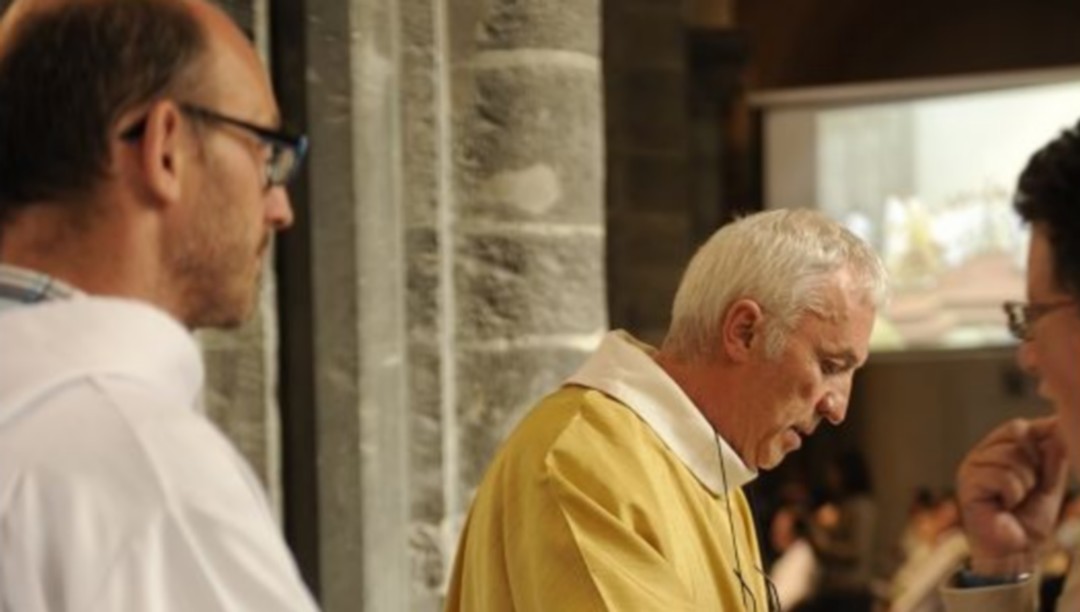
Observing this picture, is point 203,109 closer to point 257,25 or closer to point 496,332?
point 257,25

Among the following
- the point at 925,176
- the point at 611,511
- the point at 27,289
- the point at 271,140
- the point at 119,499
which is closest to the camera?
the point at 119,499

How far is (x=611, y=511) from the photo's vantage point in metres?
2.14

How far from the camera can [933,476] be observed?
13.3 metres

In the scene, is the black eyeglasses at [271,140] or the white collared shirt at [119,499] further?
the black eyeglasses at [271,140]

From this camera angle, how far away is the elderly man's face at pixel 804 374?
7.68 feet

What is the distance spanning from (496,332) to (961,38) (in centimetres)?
1279

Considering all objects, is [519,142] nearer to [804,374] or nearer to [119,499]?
[804,374]

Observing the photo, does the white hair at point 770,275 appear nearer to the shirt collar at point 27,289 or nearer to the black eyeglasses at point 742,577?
the black eyeglasses at point 742,577

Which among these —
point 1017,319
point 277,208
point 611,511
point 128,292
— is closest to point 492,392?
point 611,511

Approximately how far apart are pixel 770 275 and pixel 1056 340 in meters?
0.58

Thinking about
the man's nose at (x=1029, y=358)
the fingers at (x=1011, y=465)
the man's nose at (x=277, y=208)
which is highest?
the man's nose at (x=277, y=208)

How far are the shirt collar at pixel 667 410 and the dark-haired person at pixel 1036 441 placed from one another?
0.28m

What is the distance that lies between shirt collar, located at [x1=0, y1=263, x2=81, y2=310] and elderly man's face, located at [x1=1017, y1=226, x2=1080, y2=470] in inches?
34.9

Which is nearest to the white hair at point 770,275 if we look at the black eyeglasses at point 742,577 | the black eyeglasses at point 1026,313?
the black eyeglasses at point 742,577
